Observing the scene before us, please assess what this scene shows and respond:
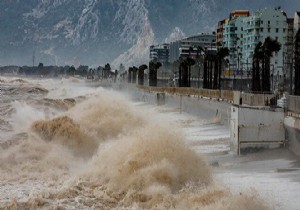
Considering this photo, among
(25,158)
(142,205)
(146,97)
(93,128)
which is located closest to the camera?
(142,205)

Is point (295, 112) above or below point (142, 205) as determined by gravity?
above

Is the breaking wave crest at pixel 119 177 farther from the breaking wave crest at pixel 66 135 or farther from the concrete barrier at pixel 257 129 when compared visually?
the concrete barrier at pixel 257 129

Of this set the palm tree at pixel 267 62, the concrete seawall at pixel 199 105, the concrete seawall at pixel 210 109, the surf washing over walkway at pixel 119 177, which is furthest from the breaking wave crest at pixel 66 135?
the palm tree at pixel 267 62

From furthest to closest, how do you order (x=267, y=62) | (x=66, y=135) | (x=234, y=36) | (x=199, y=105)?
(x=234, y=36), (x=267, y=62), (x=199, y=105), (x=66, y=135)

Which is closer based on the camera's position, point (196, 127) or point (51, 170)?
point (51, 170)

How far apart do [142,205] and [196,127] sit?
776 inches

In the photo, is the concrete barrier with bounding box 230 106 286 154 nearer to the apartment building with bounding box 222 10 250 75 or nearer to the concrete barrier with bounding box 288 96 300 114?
the concrete barrier with bounding box 288 96 300 114

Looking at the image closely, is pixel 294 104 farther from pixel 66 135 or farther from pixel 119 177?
pixel 119 177

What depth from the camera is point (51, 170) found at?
1666cm

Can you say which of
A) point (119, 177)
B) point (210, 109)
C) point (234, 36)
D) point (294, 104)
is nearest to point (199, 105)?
point (210, 109)

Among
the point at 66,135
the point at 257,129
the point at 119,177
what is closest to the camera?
the point at 119,177

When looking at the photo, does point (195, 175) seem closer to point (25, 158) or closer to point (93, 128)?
point (25, 158)

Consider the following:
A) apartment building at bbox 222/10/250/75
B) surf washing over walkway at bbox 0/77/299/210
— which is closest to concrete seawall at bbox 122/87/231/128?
surf washing over walkway at bbox 0/77/299/210

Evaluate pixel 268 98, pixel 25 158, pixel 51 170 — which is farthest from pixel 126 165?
pixel 268 98
